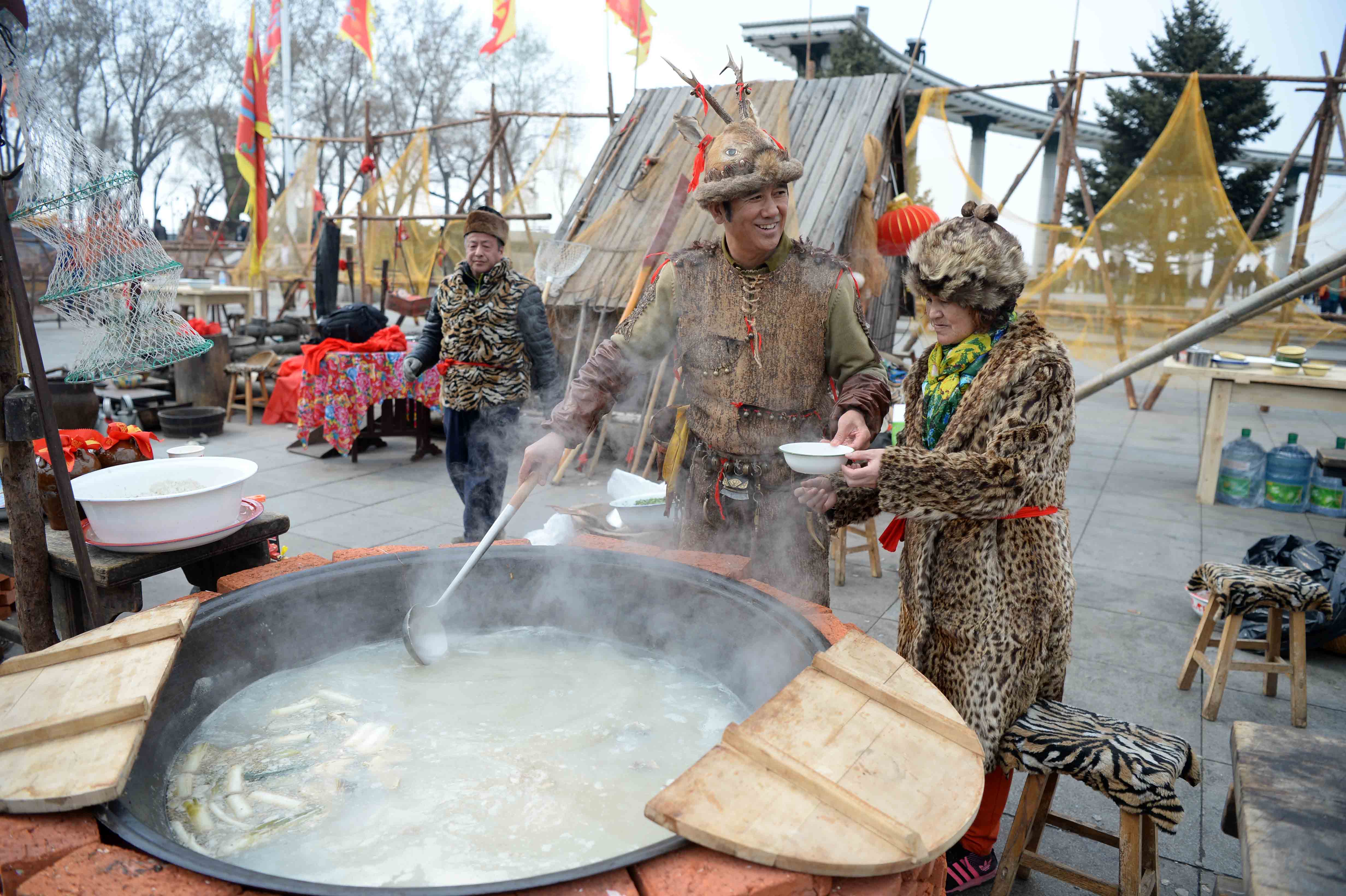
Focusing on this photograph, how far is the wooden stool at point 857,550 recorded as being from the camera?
4.77m

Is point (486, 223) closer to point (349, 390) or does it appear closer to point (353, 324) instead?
point (349, 390)

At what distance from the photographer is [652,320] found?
273 cm

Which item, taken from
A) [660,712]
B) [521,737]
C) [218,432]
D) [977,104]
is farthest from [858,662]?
[977,104]

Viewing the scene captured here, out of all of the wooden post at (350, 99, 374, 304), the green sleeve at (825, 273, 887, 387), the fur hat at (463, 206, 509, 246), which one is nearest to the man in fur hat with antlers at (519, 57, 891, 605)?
the green sleeve at (825, 273, 887, 387)

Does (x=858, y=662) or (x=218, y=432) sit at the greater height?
(x=858, y=662)

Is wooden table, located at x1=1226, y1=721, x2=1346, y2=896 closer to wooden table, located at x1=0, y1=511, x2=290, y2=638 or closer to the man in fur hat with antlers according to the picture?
the man in fur hat with antlers

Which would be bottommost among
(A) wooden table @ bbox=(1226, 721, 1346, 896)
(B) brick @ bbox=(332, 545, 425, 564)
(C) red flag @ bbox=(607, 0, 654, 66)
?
(A) wooden table @ bbox=(1226, 721, 1346, 896)

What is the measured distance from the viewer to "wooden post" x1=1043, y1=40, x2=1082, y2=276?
9.36 m

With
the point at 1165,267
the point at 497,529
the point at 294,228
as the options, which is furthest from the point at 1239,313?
the point at 294,228

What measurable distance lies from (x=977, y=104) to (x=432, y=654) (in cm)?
2434

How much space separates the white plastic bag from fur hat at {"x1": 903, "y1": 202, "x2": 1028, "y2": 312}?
265 centimetres

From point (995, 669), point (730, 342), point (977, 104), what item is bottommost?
point (995, 669)

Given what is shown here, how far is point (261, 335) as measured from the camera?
36.6 ft

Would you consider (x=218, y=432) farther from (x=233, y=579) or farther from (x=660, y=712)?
(x=660, y=712)
